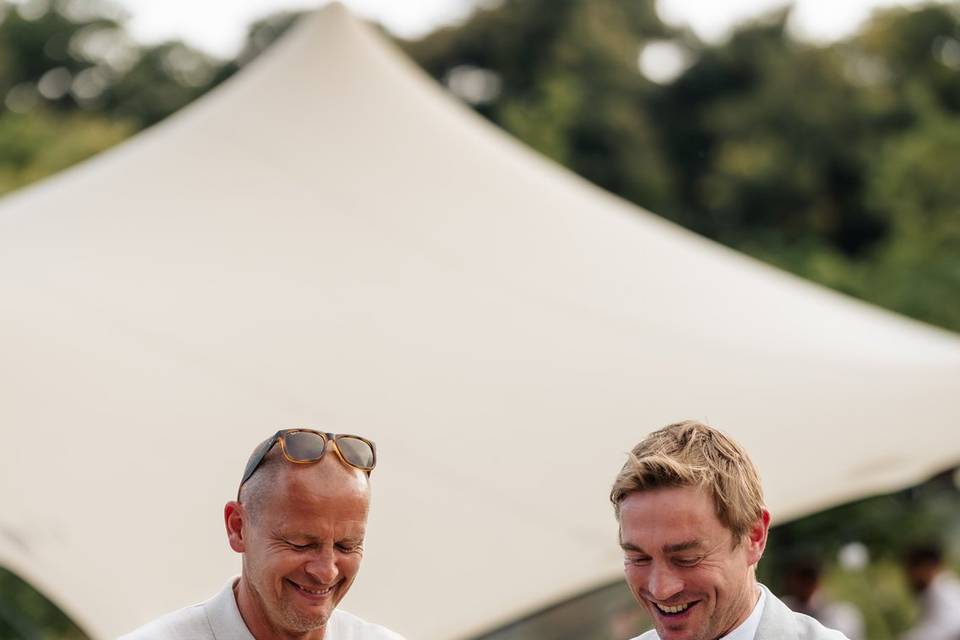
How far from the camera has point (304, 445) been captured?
2.06m

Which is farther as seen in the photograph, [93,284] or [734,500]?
[93,284]

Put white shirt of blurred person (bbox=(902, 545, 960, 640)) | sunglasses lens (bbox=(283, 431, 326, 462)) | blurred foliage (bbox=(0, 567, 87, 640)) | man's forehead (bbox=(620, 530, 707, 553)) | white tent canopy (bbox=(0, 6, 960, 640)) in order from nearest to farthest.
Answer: man's forehead (bbox=(620, 530, 707, 553)) < sunglasses lens (bbox=(283, 431, 326, 462)) < white tent canopy (bbox=(0, 6, 960, 640)) < white shirt of blurred person (bbox=(902, 545, 960, 640)) < blurred foliage (bbox=(0, 567, 87, 640))

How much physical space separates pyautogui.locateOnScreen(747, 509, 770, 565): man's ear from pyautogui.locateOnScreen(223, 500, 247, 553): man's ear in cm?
74

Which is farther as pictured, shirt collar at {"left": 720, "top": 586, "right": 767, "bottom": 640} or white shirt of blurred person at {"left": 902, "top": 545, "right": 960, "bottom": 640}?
white shirt of blurred person at {"left": 902, "top": 545, "right": 960, "bottom": 640}

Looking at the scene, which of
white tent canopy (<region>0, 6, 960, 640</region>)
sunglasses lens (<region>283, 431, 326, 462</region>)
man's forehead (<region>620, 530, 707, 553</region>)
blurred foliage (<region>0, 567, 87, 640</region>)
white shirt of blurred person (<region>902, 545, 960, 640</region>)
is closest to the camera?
man's forehead (<region>620, 530, 707, 553</region>)

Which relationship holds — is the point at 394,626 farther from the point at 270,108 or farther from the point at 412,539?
the point at 270,108

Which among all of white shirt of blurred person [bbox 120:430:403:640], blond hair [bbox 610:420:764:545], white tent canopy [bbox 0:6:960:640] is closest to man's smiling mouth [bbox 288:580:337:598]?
white shirt of blurred person [bbox 120:430:403:640]

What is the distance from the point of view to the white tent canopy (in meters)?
4.63

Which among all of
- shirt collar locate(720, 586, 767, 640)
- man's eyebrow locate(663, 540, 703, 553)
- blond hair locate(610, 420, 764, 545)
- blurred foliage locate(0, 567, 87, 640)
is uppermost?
blurred foliage locate(0, 567, 87, 640)

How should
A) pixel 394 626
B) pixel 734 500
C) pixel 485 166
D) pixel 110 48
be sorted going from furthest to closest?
pixel 110 48
pixel 485 166
pixel 394 626
pixel 734 500

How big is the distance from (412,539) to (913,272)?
14.3 metres

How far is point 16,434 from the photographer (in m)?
4.74

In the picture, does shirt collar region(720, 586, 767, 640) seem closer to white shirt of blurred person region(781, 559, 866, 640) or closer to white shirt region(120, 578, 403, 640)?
white shirt region(120, 578, 403, 640)

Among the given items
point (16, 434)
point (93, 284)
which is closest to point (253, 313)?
point (93, 284)
